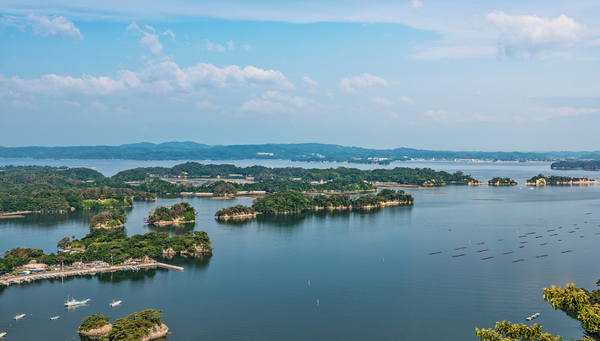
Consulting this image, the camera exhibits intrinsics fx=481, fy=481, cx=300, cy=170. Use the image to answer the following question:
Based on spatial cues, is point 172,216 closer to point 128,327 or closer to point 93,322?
point 93,322

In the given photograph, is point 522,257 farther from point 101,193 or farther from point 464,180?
point 464,180

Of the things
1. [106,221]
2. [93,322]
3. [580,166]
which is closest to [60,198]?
[106,221]

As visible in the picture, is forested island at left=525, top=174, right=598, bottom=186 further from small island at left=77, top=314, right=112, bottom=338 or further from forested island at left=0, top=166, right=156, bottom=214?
small island at left=77, top=314, right=112, bottom=338

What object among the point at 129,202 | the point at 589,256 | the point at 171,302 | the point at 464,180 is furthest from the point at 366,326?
the point at 464,180

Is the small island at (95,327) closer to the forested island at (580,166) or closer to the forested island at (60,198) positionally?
the forested island at (60,198)

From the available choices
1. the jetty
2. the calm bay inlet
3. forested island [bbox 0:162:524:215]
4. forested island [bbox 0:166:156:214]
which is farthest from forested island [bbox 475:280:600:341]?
forested island [bbox 0:162:524:215]

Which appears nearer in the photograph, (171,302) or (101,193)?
(171,302)
